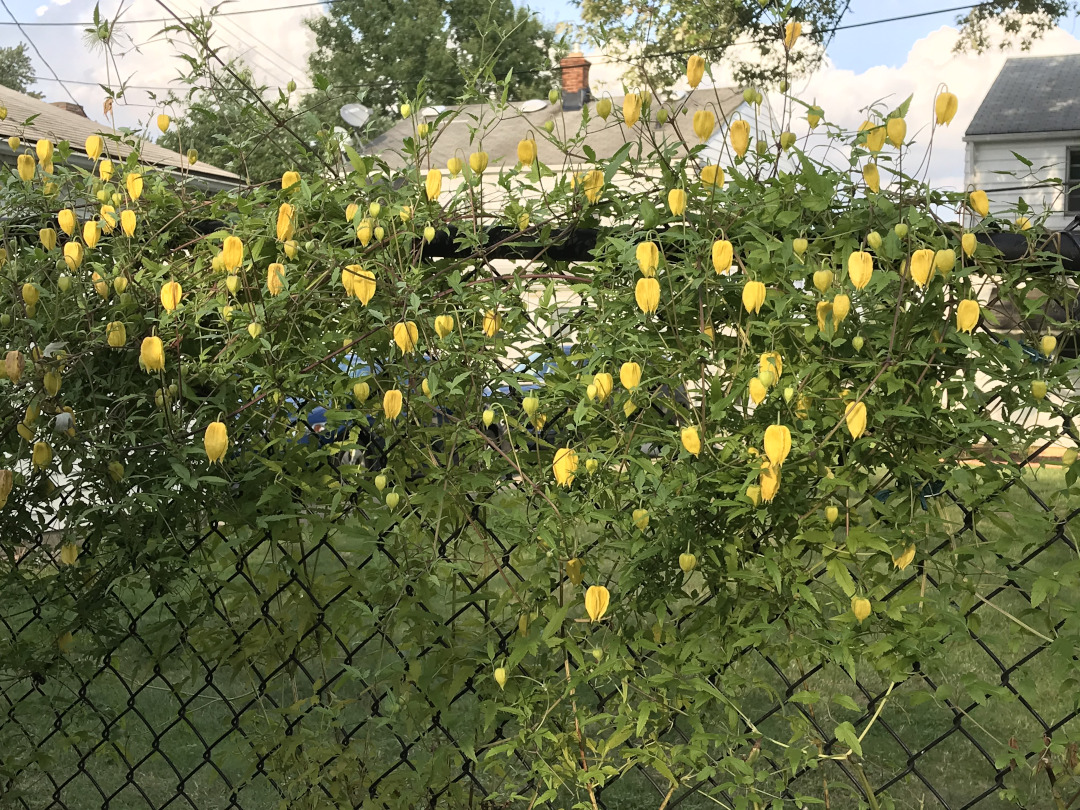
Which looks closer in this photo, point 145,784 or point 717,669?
point 717,669

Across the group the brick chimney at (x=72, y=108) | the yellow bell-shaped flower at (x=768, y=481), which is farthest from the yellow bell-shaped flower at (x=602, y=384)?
the brick chimney at (x=72, y=108)

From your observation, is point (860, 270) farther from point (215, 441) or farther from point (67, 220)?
point (67, 220)

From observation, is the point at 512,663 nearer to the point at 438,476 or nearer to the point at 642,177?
the point at 438,476

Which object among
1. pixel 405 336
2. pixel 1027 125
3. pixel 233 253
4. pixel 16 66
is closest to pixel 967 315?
pixel 405 336

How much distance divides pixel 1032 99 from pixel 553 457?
1789cm

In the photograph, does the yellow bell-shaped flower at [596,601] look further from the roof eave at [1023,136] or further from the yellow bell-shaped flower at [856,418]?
the roof eave at [1023,136]

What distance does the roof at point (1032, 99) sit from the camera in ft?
50.9

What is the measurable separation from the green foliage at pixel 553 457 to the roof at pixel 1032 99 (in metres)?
16.3

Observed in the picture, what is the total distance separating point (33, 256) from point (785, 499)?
4.89ft

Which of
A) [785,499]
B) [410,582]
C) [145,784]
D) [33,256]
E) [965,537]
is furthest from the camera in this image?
[145,784]

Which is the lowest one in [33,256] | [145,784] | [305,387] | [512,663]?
[145,784]

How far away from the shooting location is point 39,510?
1861mm

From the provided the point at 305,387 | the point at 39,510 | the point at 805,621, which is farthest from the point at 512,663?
the point at 39,510

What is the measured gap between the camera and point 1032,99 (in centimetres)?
1633
